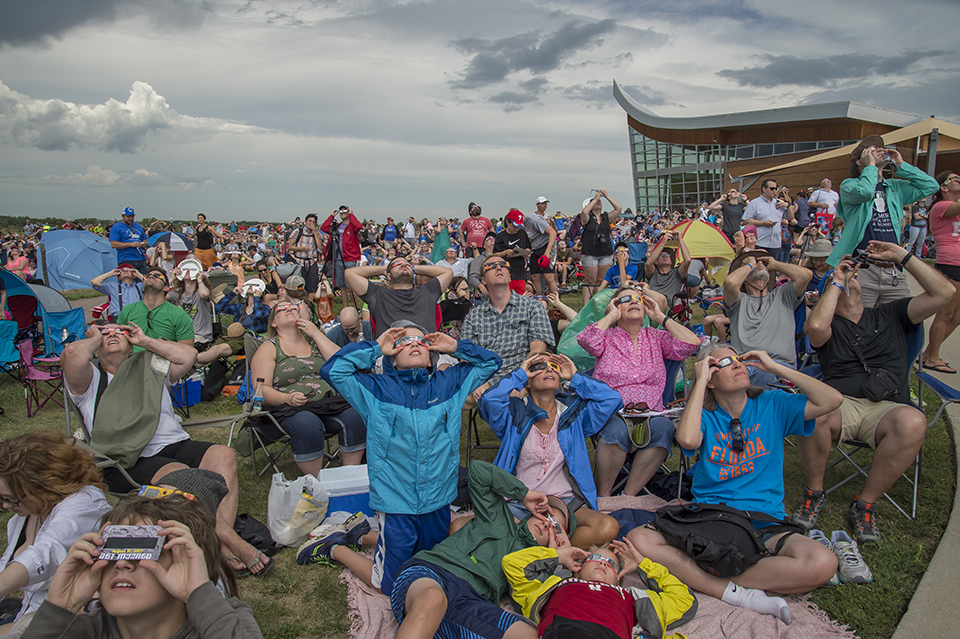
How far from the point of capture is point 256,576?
3057mm

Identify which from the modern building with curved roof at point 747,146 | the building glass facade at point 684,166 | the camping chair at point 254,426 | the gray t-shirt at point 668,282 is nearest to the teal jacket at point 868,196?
the gray t-shirt at point 668,282

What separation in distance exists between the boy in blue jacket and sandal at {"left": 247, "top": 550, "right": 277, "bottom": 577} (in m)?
0.56

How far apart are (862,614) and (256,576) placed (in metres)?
3.13

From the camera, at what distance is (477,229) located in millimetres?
11430

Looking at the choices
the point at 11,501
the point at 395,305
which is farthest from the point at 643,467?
the point at 11,501

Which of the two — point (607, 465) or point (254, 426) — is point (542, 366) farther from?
point (254, 426)

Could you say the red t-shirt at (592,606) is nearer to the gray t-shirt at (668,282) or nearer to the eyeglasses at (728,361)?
the eyeglasses at (728,361)

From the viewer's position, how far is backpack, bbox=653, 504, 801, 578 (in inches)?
105

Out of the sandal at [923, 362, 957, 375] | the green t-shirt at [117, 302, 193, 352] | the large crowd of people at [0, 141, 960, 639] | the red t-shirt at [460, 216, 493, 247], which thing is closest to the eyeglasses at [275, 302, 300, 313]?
the large crowd of people at [0, 141, 960, 639]

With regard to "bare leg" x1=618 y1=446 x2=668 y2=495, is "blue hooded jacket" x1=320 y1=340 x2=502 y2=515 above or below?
above

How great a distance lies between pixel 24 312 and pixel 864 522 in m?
9.24

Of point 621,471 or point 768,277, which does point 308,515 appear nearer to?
point 621,471

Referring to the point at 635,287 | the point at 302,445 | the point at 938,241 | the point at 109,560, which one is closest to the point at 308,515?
the point at 302,445

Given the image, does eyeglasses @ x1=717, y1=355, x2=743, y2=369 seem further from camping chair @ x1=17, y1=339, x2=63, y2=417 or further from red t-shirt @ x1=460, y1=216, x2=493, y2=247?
red t-shirt @ x1=460, y1=216, x2=493, y2=247
